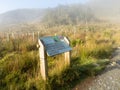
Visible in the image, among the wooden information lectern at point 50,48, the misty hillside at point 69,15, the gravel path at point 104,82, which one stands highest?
the wooden information lectern at point 50,48

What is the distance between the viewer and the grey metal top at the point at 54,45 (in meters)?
6.72

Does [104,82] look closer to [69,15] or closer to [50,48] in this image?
[50,48]

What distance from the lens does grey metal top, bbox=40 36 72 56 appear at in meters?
6.72

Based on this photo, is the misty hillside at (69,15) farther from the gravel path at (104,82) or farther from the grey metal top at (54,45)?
the grey metal top at (54,45)

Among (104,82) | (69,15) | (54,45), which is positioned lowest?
(69,15)

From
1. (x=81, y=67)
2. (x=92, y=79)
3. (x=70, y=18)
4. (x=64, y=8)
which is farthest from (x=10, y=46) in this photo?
(x=64, y=8)

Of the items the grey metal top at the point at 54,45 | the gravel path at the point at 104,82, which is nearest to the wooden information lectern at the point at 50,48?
the grey metal top at the point at 54,45

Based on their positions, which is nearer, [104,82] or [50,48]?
[50,48]

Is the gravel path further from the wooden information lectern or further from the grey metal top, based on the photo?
the grey metal top

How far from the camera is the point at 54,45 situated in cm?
715

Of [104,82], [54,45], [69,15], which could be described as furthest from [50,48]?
[69,15]

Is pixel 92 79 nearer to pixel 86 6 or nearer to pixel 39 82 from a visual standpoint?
pixel 39 82

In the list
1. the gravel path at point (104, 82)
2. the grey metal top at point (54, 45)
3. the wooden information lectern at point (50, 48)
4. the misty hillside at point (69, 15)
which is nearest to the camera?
the wooden information lectern at point (50, 48)

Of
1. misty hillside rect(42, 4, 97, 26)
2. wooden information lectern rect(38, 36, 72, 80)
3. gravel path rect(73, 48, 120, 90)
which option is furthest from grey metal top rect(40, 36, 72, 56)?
misty hillside rect(42, 4, 97, 26)
